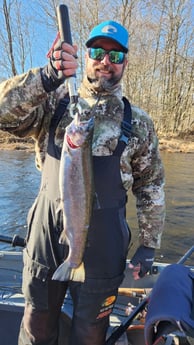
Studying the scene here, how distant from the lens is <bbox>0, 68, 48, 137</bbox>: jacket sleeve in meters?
2.11

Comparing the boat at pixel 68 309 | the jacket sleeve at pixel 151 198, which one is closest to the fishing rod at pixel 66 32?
the jacket sleeve at pixel 151 198

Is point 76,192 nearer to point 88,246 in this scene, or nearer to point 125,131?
point 88,246

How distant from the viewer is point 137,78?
30703 millimetres

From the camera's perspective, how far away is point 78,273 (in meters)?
2.15

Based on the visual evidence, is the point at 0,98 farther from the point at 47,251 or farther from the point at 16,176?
the point at 16,176

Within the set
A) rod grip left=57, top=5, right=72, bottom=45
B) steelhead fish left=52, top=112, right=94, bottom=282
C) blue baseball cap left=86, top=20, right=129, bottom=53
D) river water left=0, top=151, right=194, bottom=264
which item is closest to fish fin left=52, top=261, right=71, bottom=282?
steelhead fish left=52, top=112, right=94, bottom=282

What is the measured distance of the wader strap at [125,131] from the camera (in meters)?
2.32

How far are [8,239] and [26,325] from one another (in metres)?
0.93

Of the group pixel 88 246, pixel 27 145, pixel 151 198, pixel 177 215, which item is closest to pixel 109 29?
pixel 151 198

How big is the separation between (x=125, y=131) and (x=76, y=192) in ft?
1.84

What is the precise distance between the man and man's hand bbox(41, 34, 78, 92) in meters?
0.15

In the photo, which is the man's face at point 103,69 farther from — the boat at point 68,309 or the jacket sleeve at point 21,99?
the boat at point 68,309

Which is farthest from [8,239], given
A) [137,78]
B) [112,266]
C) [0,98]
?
[137,78]

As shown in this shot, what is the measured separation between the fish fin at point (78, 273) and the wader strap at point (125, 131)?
677 mm
